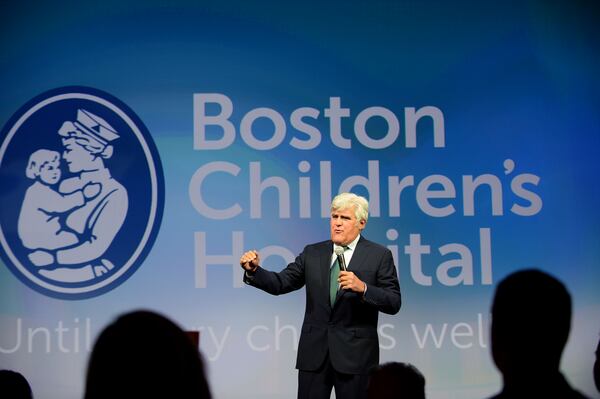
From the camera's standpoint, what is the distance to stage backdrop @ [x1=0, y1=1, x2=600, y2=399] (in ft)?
17.8

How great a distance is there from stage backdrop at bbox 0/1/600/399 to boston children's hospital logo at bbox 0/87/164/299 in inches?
0.5

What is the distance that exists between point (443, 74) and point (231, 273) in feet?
6.60

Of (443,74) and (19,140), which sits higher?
(443,74)

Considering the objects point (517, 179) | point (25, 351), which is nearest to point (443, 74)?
point (517, 179)

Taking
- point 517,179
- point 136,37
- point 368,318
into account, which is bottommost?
point 368,318

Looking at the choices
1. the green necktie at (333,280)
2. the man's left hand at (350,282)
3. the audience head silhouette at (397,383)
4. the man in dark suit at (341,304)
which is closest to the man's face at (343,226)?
the man in dark suit at (341,304)

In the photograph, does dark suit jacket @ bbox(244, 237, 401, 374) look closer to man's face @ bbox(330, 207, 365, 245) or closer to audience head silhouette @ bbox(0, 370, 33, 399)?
man's face @ bbox(330, 207, 365, 245)

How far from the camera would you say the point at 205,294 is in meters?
5.42

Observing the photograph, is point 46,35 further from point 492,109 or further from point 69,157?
point 492,109

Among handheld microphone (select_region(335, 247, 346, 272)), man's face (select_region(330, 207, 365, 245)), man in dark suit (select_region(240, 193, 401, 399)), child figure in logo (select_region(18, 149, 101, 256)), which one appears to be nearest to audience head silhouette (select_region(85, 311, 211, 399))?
man in dark suit (select_region(240, 193, 401, 399))

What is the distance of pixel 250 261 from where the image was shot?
12.5 ft

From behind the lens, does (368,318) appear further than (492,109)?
No

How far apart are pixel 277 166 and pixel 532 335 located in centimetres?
413

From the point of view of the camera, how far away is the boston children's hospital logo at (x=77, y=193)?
546cm
